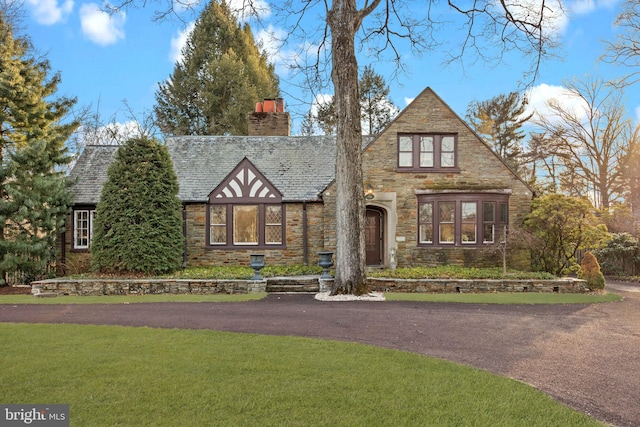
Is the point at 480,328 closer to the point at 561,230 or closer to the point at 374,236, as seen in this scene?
the point at 561,230

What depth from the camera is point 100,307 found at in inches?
→ 421

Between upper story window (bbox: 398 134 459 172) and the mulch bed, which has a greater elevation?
upper story window (bbox: 398 134 459 172)

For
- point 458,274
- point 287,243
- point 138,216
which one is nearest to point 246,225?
point 287,243

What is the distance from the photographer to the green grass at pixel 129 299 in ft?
38.4

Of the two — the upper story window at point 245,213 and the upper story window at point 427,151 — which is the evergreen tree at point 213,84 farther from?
the upper story window at point 427,151

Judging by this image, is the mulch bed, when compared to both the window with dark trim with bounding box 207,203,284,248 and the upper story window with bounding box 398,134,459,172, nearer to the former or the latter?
the window with dark trim with bounding box 207,203,284,248

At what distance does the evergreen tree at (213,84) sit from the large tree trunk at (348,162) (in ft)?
69.4

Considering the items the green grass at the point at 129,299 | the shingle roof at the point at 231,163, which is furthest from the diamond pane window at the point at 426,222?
the green grass at the point at 129,299

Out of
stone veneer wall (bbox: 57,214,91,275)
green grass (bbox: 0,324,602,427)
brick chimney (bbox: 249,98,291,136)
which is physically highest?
brick chimney (bbox: 249,98,291,136)

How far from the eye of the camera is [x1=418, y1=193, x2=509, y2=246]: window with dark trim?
16.8 m

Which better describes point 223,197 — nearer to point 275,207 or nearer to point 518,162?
point 275,207

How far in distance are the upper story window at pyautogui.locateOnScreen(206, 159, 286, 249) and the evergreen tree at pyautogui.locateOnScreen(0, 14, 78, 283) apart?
5.32m

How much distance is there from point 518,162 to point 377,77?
12.1 metres

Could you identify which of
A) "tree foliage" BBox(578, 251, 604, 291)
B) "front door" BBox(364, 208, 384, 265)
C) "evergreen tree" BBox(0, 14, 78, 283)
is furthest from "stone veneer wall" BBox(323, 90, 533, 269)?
"evergreen tree" BBox(0, 14, 78, 283)
